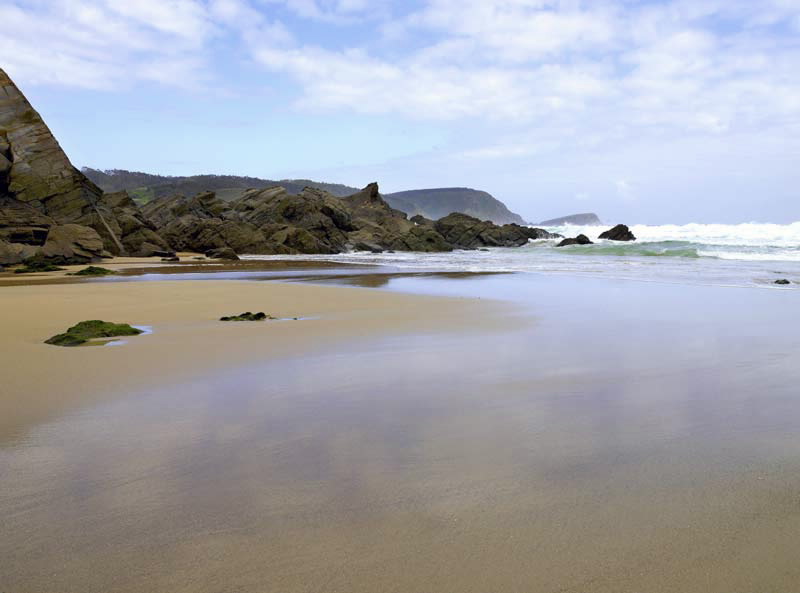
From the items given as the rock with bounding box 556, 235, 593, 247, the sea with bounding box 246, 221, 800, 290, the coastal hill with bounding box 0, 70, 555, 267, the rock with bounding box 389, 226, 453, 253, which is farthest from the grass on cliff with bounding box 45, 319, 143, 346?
the rock with bounding box 556, 235, 593, 247

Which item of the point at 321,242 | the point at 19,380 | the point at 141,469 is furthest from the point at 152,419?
the point at 321,242

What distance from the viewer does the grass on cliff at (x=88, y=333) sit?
5.62 metres

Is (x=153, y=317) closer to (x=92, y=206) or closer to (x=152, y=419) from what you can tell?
(x=152, y=419)

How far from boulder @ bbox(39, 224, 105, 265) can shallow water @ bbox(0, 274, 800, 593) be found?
63.7 feet

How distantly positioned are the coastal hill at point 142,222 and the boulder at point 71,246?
0.03 m

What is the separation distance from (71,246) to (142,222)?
399 inches

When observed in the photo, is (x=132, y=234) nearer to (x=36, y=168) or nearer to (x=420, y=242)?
(x=36, y=168)

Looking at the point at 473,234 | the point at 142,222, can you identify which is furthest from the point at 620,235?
the point at 142,222

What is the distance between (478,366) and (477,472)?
7.14 ft

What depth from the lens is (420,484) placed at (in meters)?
2.36

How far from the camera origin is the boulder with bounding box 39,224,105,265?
2094 centimetres

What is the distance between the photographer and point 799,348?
5191 mm

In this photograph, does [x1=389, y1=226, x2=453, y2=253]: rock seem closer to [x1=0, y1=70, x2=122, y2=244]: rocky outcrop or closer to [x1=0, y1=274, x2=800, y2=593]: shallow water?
[x1=0, y1=70, x2=122, y2=244]: rocky outcrop

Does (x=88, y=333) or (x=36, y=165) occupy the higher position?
(x=36, y=165)
